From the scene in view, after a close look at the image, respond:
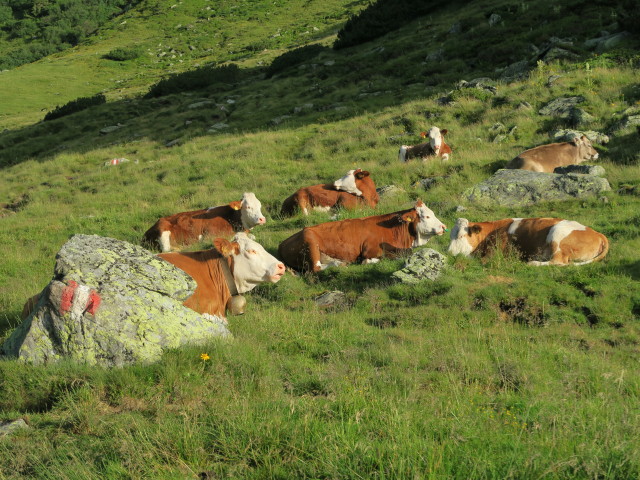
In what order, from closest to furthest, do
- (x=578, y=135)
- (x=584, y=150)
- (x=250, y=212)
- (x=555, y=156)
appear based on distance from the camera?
(x=250, y=212) → (x=555, y=156) → (x=584, y=150) → (x=578, y=135)

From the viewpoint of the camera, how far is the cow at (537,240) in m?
10.4

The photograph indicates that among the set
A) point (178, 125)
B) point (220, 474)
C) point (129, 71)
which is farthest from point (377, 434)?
point (129, 71)

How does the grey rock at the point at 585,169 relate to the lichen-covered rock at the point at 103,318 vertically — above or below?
below

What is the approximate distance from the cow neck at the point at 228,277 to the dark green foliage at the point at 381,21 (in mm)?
38818

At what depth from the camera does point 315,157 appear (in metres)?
21.5

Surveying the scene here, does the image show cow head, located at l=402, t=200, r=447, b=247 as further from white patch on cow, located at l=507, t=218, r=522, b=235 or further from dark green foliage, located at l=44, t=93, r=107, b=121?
dark green foliage, located at l=44, t=93, r=107, b=121

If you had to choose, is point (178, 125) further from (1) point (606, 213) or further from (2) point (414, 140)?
(1) point (606, 213)

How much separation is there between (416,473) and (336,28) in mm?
61398

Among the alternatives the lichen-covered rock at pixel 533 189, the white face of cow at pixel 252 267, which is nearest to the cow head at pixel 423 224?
the lichen-covered rock at pixel 533 189

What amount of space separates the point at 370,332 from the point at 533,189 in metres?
7.88

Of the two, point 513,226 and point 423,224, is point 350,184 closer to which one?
point 423,224

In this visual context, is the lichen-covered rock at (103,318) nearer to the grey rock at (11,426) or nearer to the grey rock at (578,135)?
the grey rock at (11,426)

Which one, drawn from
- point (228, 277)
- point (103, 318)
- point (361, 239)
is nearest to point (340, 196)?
point (361, 239)

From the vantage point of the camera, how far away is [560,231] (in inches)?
420
